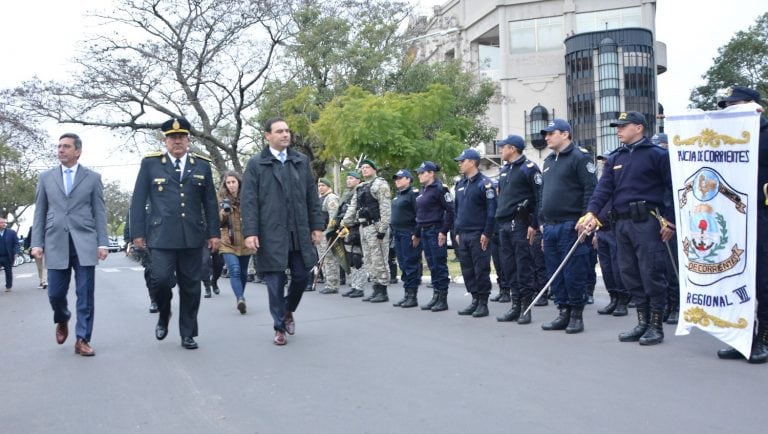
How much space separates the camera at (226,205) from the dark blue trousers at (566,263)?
16.2ft

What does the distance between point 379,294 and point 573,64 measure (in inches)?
1843

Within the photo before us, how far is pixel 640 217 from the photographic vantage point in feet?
22.4

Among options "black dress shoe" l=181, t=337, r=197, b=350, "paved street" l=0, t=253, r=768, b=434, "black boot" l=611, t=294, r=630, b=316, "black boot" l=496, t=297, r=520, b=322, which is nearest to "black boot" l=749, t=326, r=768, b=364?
"paved street" l=0, t=253, r=768, b=434

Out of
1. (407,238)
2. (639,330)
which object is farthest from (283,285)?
(407,238)

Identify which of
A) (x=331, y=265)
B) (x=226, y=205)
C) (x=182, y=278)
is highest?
(x=226, y=205)

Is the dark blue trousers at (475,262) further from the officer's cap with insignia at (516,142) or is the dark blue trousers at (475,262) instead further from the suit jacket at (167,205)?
the suit jacket at (167,205)

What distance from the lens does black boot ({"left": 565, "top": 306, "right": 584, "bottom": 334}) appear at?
303 inches

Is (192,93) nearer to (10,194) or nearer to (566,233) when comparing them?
(566,233)

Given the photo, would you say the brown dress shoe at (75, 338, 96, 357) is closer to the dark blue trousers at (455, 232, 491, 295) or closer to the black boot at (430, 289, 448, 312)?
the dark blue trousers at (455, 232, 491, 295)

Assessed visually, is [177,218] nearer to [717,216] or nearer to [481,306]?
[481,306]

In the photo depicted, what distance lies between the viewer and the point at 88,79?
28594mm

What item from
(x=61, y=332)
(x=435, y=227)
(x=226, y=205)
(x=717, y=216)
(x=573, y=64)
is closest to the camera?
(x=717, y=216)

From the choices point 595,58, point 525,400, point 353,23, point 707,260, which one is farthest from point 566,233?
point 595,58

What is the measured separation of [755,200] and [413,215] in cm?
561
